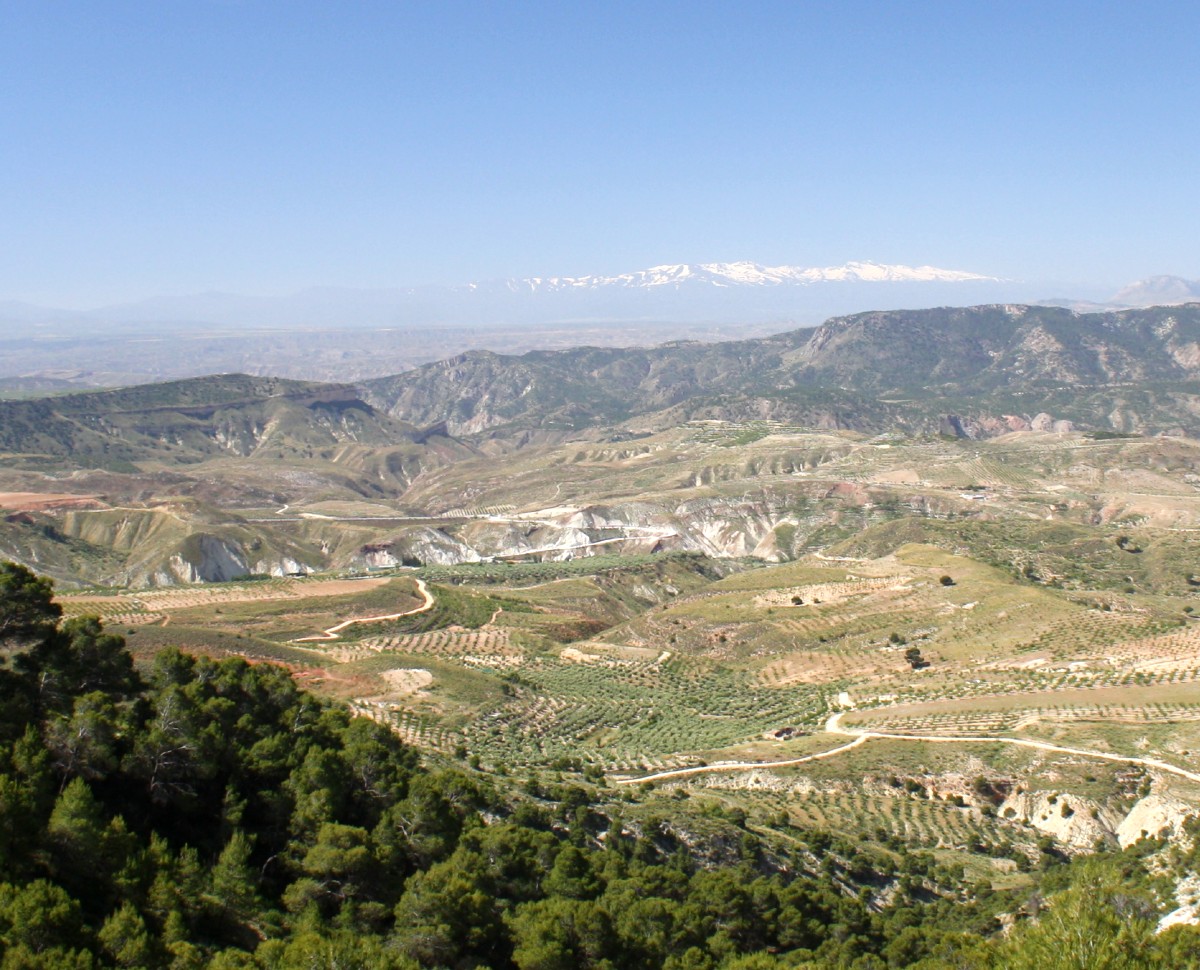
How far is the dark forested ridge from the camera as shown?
23531 millimetres

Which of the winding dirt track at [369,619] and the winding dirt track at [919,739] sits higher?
the winding dirt track at [919,739]

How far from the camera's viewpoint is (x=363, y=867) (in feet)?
96.0

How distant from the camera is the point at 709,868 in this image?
3772 centimetres

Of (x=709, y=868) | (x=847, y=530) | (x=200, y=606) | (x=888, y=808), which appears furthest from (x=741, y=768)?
(x=847, y=530)

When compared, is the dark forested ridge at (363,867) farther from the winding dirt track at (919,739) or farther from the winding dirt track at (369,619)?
the winding dirt track at (369,619)

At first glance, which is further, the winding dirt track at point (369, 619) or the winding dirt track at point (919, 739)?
the winding dirt track at point (369, 619)

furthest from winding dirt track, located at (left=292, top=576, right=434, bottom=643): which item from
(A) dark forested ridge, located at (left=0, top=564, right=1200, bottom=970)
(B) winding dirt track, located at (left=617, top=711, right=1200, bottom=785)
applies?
(A) dark forested ridge, located at (left=0, top=564, right=1200, bottom=970)

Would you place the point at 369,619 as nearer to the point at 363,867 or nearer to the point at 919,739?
the point at 919,739

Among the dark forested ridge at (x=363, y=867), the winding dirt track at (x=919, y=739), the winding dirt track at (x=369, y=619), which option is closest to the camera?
the dark forested ridge at (x=363, y=867)

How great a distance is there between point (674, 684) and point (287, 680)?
36376 mm

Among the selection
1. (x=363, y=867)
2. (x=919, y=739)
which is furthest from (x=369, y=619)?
(x=363, y=867)

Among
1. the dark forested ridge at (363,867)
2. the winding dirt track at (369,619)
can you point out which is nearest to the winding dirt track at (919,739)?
the dark forested ridge at (363,867)

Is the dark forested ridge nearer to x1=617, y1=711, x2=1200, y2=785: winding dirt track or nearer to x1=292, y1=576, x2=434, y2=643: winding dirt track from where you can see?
x1=617, y1=711, x2=1200, y2=785: winding dirt track

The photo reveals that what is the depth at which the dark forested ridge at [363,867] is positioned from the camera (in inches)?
926
